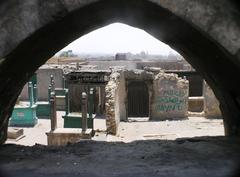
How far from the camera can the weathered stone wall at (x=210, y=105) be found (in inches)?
874

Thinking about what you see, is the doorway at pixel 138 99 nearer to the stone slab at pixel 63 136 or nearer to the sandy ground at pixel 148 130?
the sandy ground at pixel 148 130

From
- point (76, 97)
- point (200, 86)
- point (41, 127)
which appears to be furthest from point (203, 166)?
point (200, 86)

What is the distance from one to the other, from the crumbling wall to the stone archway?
36.3ft

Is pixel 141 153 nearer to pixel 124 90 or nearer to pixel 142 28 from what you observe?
pixel 142 28

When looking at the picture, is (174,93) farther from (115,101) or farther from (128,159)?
(128,159)

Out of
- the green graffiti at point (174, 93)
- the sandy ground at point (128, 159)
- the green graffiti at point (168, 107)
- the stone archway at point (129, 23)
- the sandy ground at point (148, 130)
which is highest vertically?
the stone archway at point (129, 23)

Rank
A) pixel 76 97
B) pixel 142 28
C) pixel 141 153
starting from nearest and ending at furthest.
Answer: pixel 141 153, pixel 142 28, pixel 76 97

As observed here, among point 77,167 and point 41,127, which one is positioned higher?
point 77,167

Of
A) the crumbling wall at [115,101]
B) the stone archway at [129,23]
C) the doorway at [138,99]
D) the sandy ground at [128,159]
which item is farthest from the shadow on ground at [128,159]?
the doorway at [138,99]

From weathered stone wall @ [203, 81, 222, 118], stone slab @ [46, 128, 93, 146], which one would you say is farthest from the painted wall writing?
stone slab @ [46, 128, 93, 146]

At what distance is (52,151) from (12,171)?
1001mm

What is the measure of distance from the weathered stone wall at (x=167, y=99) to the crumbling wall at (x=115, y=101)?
1654mm

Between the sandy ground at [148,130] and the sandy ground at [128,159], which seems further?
the sandy ground at [148,130]

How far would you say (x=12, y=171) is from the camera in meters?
4.21
